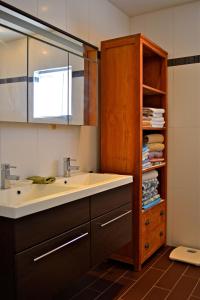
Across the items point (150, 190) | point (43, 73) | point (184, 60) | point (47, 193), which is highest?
point (184, 60)

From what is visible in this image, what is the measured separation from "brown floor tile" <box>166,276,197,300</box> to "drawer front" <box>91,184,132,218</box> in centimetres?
75

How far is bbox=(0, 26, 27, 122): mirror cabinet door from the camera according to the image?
1.77m

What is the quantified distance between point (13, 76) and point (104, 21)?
1352mm

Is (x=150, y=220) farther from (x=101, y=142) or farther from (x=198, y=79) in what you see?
(x=198, y=79)

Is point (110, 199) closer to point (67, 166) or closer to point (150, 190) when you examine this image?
point (67, 166)

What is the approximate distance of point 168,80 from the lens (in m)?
3.06

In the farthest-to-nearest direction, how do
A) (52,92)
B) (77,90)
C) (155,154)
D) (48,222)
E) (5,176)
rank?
1. (155,154)
2. (77,90)
3. (52,92)
4. (5,176)
5. (48,222)

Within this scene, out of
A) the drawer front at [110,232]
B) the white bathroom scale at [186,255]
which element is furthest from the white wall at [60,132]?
the white bathroom scale at [186,255]

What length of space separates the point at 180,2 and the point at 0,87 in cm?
205

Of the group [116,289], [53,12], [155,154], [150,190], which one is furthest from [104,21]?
[116,289]

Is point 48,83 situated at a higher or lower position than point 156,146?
higher

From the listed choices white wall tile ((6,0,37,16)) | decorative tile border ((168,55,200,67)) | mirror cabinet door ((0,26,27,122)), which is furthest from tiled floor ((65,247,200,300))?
white wall tile ((6,0,37,16))

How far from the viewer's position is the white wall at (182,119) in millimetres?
2926

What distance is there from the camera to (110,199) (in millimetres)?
2039
